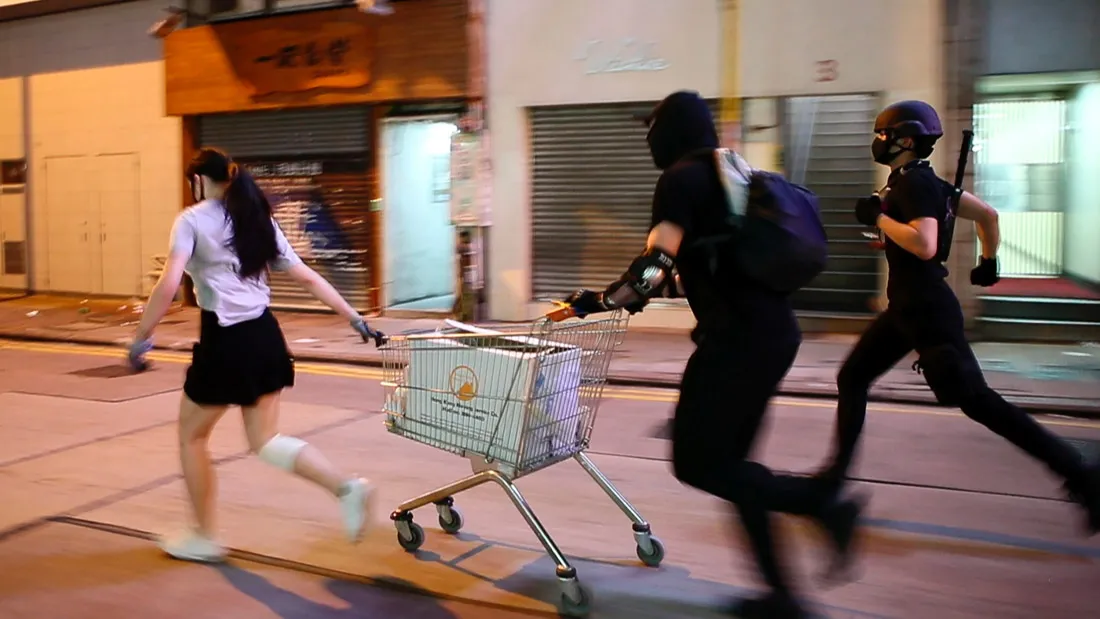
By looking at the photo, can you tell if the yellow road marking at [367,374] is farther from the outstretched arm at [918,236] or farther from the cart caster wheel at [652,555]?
the cart caster wheel at [652,555]

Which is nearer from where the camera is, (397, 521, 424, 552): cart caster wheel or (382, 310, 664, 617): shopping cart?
(382, 310, 664, 617): shopping cart

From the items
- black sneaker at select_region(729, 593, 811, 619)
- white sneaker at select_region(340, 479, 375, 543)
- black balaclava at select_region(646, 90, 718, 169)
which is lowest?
black sneaker at select_region(729, 593, 811, 619)

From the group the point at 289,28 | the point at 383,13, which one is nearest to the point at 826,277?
the point at 383,13

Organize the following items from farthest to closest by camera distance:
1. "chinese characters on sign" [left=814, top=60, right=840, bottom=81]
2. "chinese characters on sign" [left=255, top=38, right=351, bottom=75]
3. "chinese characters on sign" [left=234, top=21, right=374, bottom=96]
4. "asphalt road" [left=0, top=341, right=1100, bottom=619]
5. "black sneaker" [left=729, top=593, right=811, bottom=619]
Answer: "chinese characters on sign" [left=255, top=38, right=351, bottom=75]
"chinese characters on sign" [left=234, top=21, right=374, bottom=96]
"chinese characters on sign" [left=814, top=60, right=840, bottom=81]
"asphalt road" [left=0, top=341, right=1100, bottom=619]
"black sneaker" [left=729, top=593, right=811, bottom=619]

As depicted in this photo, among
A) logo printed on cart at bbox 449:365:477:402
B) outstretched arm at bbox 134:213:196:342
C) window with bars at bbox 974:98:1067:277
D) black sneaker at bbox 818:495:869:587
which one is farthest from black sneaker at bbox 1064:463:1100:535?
window with bars at bbox 974:98:1067:277

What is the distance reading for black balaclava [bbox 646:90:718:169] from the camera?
144 inches

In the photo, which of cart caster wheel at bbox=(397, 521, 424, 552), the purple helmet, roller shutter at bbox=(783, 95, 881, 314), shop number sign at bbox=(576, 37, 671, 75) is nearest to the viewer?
cart caster wheel at bbox=(397, 521, 424, 552)

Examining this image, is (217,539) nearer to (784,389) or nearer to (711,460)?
(711,460)

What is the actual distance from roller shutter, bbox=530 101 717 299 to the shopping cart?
→ 8.25 metres

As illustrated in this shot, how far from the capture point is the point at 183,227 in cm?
437

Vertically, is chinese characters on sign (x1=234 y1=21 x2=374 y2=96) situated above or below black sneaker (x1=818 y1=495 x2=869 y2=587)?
above

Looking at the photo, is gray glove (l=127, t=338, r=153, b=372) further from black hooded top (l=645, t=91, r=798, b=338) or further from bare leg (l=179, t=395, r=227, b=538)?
black hooded top (l=645, t=91, r=798, b=338)

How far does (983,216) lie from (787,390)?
12.9 feet

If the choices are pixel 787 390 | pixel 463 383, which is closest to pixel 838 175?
pixel 787 390
